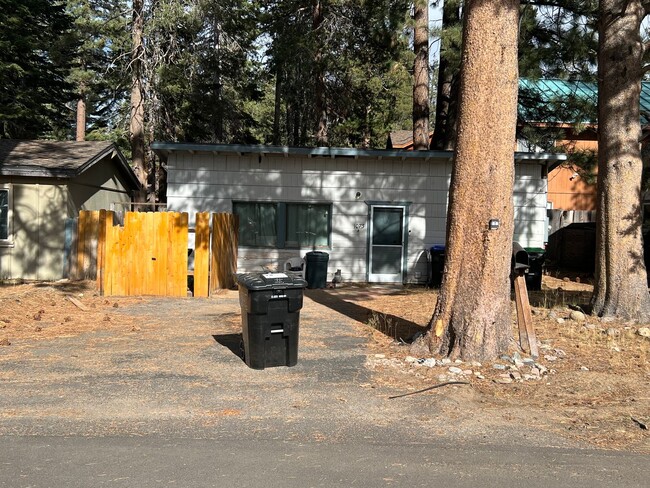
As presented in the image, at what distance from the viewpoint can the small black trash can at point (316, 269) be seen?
15055 millimetres

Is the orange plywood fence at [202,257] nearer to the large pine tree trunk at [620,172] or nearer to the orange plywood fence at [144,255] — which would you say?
the orange plywood fence at [144,255]

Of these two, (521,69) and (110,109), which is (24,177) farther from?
(110,109)

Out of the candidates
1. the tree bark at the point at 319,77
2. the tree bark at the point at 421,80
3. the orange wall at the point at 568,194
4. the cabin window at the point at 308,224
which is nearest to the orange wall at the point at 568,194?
the orange wall at the point at 568,194

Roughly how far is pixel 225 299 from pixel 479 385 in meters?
7.29

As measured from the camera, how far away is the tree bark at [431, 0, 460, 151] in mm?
16688

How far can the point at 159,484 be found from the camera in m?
4.14

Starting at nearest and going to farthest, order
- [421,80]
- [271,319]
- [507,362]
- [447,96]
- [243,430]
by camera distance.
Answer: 1. [243,430]
2. [271,319]
3. [507,362]
4. [421,80]
5. [447,96]

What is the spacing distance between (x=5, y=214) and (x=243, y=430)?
12.9 m

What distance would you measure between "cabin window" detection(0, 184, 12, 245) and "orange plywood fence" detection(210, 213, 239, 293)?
560 cm

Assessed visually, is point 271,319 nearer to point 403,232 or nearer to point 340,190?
point 340,190

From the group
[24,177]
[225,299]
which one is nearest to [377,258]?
[225,299]

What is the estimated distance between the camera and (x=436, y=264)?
1536 centimetres

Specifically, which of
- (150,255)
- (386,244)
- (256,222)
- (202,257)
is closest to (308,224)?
(256,222)

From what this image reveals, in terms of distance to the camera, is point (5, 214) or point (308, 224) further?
point (308, 224)
